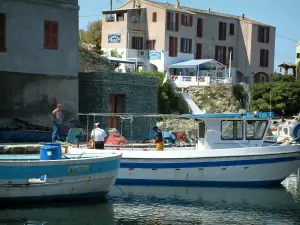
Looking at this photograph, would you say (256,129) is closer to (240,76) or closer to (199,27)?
(199,27)

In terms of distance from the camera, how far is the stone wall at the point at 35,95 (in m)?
25.3

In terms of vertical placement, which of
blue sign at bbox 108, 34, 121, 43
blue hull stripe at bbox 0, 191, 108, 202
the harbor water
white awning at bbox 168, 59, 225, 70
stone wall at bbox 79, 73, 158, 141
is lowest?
the harbor water

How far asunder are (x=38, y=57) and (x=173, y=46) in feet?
93.5

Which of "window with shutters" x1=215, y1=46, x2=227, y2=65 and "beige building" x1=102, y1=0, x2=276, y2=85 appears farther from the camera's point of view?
"window with shutters" x1=215, y1=46, x2=227, y2=65

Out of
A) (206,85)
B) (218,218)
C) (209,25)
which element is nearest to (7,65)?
(218,218)

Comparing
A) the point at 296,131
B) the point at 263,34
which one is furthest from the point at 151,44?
the point at 296,131

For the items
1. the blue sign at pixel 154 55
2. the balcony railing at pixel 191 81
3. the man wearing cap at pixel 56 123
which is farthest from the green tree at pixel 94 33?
the man wearing cap at pixel 56 123

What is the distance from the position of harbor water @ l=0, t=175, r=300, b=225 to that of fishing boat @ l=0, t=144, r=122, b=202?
303 millimetres

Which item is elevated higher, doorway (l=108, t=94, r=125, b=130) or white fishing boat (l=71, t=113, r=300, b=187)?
doorway (l=108, t=94, r=125, b=130)

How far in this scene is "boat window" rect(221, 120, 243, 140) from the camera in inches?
830

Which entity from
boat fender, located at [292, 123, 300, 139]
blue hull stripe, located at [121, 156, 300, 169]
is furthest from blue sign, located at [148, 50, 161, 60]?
blue hull stripe, located at [121, 156, 300, 169]

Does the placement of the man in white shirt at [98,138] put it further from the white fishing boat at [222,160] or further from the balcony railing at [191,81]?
the balcony railing at [191,81]

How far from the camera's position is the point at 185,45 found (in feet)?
180

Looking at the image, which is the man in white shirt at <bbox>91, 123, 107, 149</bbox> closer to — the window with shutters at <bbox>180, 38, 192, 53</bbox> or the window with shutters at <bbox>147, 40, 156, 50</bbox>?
the window with shutters at <bbox>147, 40, 156, 50</bbox>
